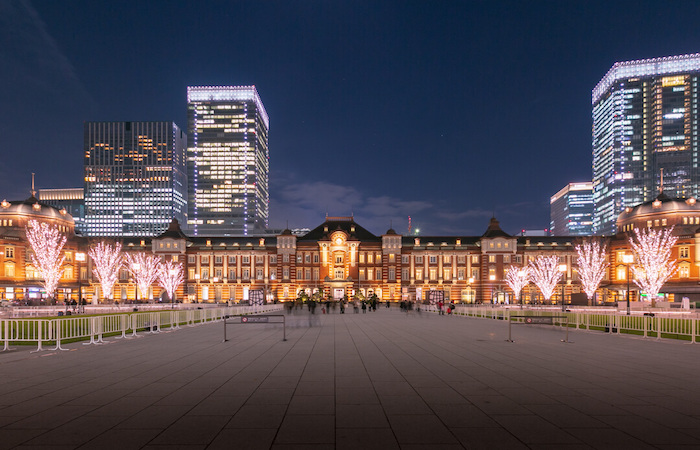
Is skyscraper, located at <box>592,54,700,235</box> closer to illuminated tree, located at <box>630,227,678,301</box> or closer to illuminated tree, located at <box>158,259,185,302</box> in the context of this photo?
illuminated tree, located at <box>630,227,678,301</box>

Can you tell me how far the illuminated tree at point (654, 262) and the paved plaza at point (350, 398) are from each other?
2038 inches

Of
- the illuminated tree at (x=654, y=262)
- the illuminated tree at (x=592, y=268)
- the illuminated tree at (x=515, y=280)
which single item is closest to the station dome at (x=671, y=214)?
the illuminated tree at (x=654, y=262)

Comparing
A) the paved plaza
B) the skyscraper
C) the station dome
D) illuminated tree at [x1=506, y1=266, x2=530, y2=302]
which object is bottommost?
illuminated tree at [x1=506, y1=266, x2=530, y2=302]

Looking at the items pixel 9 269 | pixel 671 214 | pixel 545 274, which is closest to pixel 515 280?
pixel 545 274

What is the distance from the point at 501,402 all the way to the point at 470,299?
88.1 metres

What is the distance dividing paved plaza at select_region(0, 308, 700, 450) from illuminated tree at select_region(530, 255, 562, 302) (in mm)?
65259

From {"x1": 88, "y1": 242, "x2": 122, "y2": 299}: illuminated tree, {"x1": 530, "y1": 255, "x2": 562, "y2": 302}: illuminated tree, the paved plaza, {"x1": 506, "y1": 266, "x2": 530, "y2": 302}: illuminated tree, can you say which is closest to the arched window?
{"x1": 88, "y1": 242, "x2": 122, "y2": 299}: illuminated tree

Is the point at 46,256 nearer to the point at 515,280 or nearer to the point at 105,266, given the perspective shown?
the point at 105,266

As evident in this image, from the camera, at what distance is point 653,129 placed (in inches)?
7323

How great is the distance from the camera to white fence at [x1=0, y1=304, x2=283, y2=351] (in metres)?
19.9

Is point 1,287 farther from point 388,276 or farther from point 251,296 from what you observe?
point 388,276

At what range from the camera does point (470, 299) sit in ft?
312

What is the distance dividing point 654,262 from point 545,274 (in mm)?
22380

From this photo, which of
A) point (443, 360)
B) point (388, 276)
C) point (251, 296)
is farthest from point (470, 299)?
point (443, 360)
